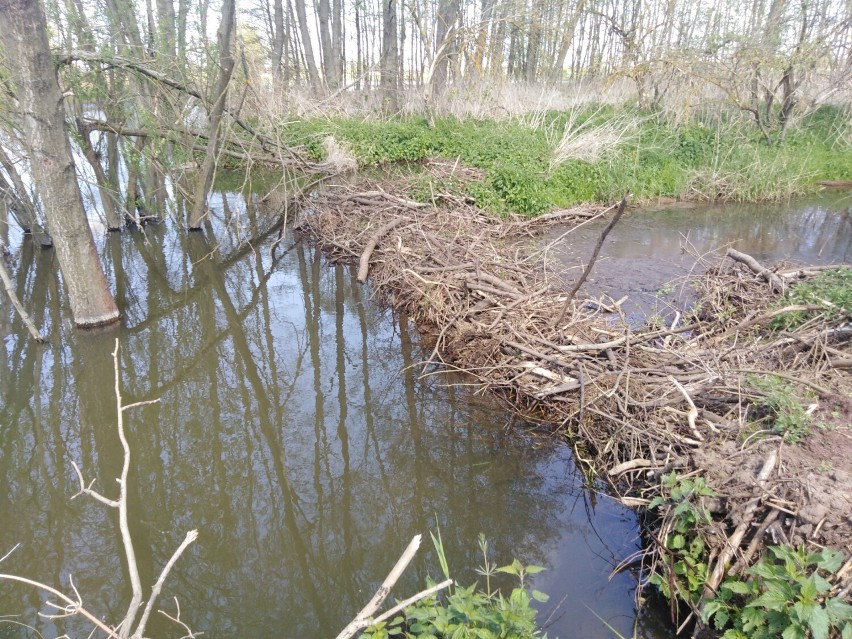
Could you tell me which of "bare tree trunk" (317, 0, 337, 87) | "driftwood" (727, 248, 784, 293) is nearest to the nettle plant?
"driftwood" (727, 248, 784, 293)

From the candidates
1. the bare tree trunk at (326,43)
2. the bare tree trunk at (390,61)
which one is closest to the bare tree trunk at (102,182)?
the bare tree trunk at (390,61)

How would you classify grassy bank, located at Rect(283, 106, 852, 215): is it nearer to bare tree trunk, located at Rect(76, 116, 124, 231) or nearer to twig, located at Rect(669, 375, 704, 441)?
bare tree trunk, located at Rect(76, 116, 124, 231)

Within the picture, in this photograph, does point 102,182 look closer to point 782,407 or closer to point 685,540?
point 685,540

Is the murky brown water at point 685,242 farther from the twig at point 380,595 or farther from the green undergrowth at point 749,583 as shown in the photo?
the twig at point 380,595

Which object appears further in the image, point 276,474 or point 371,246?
point 371,246

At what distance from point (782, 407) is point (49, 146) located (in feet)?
19.1

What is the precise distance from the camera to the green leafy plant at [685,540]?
2.78 metres

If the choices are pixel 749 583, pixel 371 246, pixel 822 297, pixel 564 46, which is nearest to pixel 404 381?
pixel 371 246

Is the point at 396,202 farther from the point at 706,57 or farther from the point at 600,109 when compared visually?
the point at 706,57

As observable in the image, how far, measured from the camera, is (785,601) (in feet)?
7.41

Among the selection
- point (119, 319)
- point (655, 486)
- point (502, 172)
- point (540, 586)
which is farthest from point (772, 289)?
point (119, 319)

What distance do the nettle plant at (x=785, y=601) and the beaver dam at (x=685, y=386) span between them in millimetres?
83

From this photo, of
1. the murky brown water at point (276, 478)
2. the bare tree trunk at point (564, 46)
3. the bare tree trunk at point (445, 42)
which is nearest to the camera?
the murky brown water at point (276, 478)

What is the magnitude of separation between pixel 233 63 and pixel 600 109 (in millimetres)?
8253
